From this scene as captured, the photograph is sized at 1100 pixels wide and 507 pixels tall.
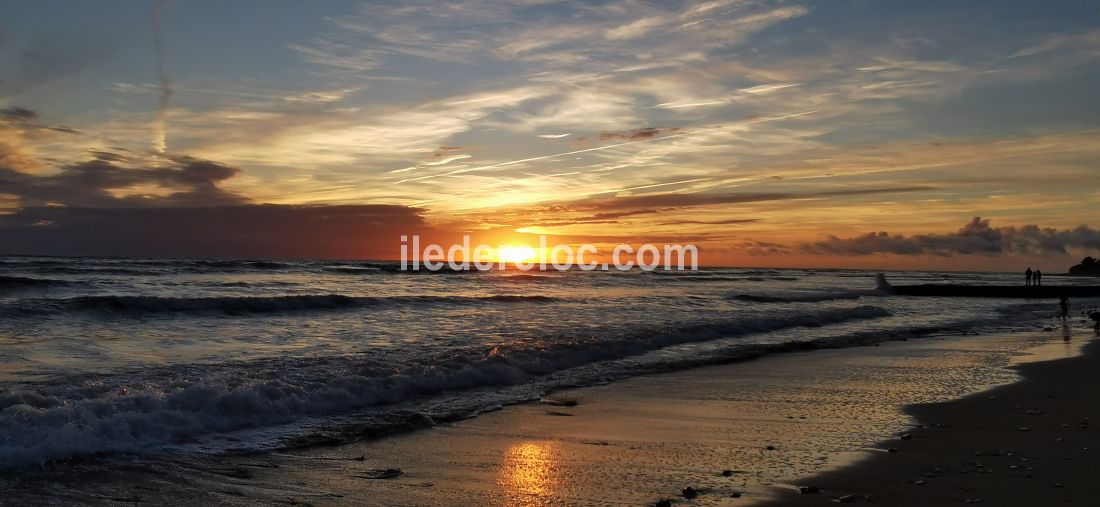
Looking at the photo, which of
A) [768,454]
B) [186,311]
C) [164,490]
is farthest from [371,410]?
[186,311]

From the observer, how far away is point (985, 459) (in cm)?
775

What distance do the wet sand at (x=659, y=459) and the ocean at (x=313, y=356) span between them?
0.87 metres

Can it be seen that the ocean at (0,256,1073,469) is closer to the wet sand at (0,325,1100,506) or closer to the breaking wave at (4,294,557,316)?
the breaking wave at (4,294,557,316)

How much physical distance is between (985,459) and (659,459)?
3351mm

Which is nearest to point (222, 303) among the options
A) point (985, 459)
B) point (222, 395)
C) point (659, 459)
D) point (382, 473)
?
point (222, 395)

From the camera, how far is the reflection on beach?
641 cm

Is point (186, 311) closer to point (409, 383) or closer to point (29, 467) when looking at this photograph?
point (409, 383)

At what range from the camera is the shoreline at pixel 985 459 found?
251 inches

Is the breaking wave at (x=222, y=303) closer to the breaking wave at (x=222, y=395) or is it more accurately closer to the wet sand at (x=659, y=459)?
the breaking wave at (x=222, y=395)

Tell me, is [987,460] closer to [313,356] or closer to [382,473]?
[382,473]

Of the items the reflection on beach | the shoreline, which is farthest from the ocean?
the shoreline

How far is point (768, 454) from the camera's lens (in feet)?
25.9

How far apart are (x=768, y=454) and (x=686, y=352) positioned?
10.0 meters

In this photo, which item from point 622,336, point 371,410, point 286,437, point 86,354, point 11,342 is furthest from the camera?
point 622,336
